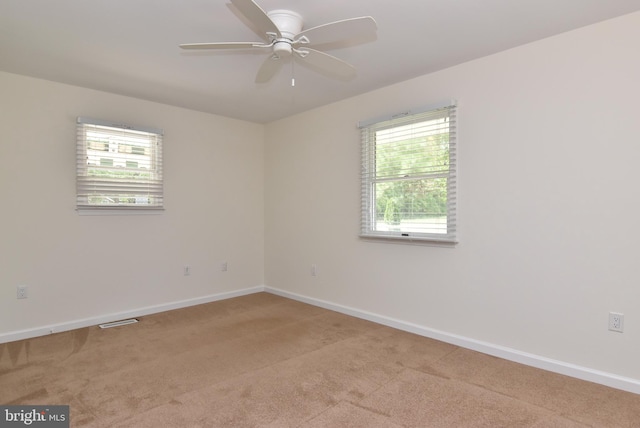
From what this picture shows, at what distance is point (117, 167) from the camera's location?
394cm

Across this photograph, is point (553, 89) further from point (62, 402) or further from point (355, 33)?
point (62, 402)

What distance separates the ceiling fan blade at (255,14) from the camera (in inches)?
70.1

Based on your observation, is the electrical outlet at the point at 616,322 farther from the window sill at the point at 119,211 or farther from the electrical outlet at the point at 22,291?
the electrical outlet at the point at 22,291

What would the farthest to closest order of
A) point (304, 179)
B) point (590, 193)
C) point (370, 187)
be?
point (304, 179)
point (370, 187)
point (590, 193)

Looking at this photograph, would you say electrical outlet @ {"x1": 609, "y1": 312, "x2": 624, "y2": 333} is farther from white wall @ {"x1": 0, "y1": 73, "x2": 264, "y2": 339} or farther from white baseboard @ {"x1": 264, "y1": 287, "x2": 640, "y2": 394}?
white wall @ {"x1": 0, "y1": 73, "x2": 264, "y2": 339}

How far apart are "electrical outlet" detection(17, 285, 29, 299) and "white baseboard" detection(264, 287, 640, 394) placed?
10.2ft

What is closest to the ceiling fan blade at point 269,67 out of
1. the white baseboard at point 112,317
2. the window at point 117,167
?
the window at point 117,167

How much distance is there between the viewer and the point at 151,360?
2.87 m

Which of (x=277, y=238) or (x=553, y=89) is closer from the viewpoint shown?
(x=553, y=89)

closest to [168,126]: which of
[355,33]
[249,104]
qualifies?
[249,104]

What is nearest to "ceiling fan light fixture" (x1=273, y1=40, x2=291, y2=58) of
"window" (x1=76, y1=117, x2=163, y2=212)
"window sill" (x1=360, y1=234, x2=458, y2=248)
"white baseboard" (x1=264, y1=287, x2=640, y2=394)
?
"window sill" (x1=360, y1=234, x2=458, y2=248)

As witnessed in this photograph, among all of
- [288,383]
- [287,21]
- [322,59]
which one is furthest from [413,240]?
[287,21]

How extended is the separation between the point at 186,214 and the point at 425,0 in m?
3.52

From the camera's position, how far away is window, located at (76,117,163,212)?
3.73 metres
